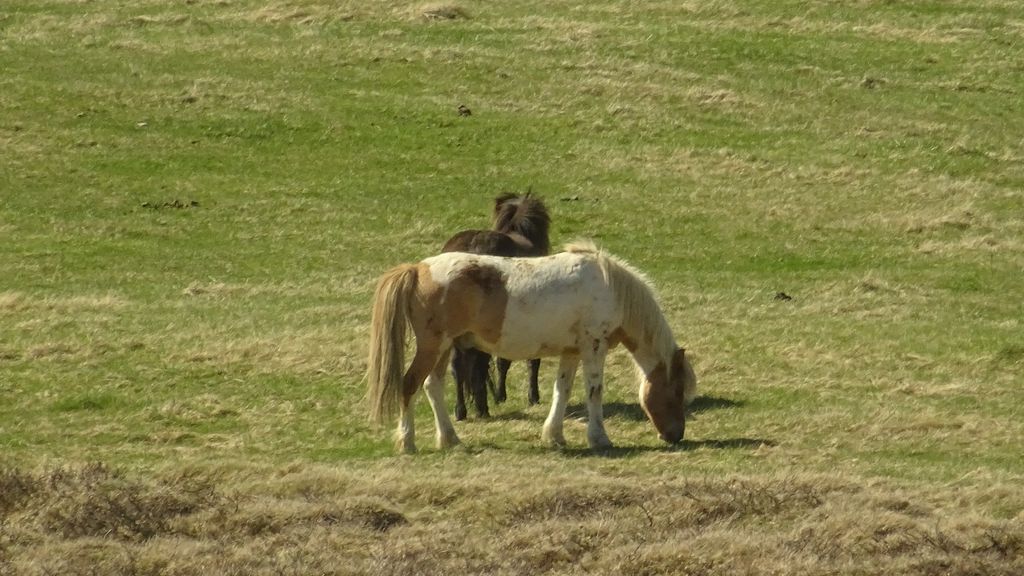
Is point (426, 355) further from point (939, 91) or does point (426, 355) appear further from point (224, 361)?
point (939, 91)

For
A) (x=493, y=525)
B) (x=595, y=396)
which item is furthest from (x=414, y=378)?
(x=493, y=525)

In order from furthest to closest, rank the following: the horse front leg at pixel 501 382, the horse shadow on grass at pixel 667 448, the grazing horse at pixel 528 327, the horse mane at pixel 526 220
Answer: the horse mane at pixel 526 220, the horse front leg at pixel 501 382, the horse shadow on grass at pixel 667 448, the grazing horse at pixel 528 327

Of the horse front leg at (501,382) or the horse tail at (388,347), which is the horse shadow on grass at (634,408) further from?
the horse tail at (388,347)

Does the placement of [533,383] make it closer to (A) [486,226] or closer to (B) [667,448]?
(B) [667,448]

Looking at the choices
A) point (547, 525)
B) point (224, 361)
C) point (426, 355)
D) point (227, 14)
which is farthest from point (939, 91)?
point (547, 525)

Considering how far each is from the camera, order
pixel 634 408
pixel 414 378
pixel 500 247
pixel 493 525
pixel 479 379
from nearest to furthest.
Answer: pixel 493 525 → pixel 414 378 → pixel 479 379 → pixel 634 408 → pixel 500 247

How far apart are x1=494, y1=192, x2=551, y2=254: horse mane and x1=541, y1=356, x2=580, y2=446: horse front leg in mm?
3184

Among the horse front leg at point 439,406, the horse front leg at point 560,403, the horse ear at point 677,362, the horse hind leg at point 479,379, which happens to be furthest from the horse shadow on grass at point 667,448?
the horse hind leg at point 479,379

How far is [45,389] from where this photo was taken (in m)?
17.4

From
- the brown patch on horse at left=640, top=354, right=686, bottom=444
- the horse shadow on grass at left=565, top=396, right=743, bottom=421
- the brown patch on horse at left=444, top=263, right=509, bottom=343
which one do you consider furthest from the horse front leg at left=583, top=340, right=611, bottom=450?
the horse shadow on grass at left=565, top=396, right=743, bottom=421

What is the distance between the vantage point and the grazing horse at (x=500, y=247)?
16.3 meters

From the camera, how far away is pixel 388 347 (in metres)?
14.0

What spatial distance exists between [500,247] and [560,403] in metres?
2.73

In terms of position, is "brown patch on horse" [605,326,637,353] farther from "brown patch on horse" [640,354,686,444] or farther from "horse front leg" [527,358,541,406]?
"horse front leg" [527,358,541,406]
